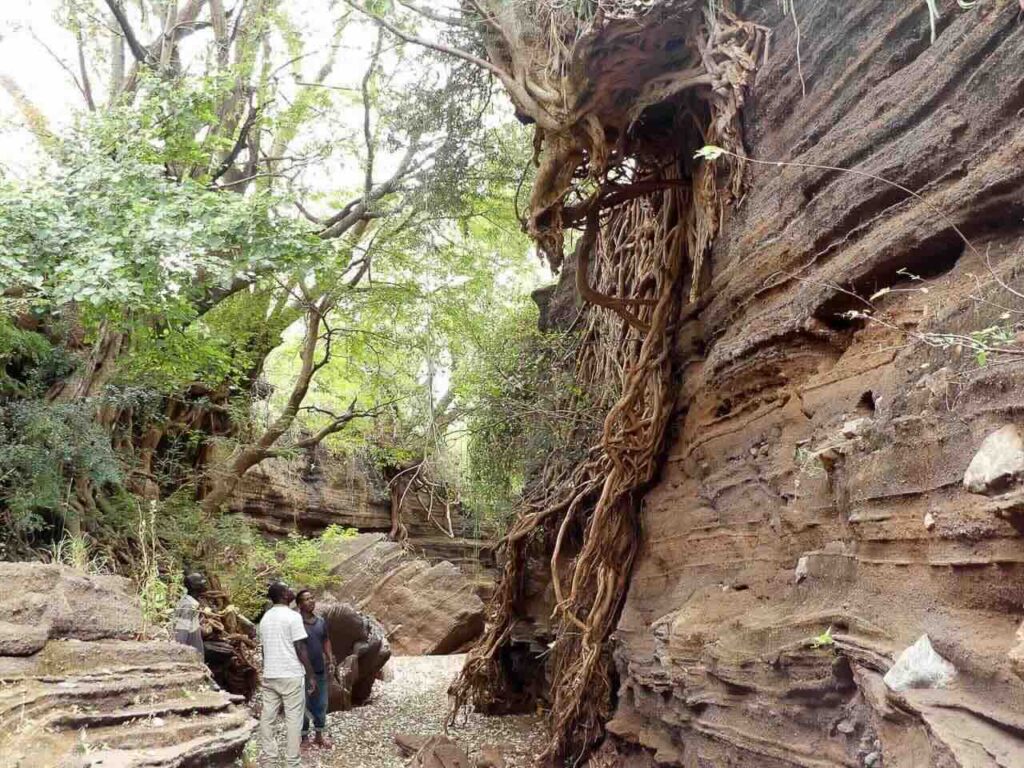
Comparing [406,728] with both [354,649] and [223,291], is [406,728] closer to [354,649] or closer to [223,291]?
[354,649]

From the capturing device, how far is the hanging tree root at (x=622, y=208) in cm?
558

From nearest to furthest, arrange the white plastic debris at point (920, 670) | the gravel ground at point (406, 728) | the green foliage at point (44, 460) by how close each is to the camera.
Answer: the white plastic debris at point (920, 670) < the green foliage at point (44, 460) < the gravel ground at point (406, 728)

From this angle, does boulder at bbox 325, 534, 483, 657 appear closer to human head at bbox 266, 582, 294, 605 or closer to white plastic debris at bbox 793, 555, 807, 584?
human head at bbox 266, 582, 294, 605

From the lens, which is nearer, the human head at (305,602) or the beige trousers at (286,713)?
the beige trousers at (286,713)

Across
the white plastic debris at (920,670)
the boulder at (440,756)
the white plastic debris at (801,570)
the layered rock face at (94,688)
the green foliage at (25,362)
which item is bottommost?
the boulder at (440,756)

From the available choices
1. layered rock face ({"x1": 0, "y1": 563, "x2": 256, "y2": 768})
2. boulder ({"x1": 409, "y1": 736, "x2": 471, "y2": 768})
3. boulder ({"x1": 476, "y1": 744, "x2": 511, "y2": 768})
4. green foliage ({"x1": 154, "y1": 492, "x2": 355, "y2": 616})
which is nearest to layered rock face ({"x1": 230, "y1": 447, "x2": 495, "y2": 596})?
green foliage ({"x1": 154, "y1": 492, "x2": 355, "y2": 616})

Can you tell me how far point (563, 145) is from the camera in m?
6.36

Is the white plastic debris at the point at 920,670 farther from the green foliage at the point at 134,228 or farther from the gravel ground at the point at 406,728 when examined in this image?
the green foliage at the point at 134,228

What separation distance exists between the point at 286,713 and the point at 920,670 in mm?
4995

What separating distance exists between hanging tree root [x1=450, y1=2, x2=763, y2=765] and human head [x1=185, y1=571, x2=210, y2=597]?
14.8 ft

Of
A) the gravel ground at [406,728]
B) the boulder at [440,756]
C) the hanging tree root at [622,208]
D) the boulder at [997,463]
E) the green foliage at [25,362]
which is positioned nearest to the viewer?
the boulder at [997,463]

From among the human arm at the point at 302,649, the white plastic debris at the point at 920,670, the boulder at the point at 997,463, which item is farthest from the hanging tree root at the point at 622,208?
the white plastic debris at the point at 920,670

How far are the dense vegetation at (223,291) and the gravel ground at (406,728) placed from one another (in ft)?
7.72

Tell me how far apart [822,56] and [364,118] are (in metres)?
8.28
